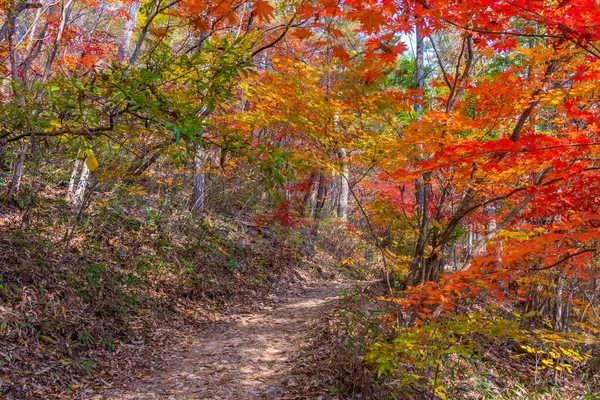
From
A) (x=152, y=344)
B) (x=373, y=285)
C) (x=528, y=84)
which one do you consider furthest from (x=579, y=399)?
(x=152, y=344)

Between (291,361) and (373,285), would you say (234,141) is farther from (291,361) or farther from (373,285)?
(373,285)

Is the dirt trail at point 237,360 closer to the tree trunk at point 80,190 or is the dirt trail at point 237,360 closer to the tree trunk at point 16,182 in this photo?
the tree trunk at point 80,190

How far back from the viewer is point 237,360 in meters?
5.01

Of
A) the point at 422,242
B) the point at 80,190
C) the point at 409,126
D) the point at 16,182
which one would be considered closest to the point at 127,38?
the point at 80,190

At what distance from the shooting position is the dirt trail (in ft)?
13.7

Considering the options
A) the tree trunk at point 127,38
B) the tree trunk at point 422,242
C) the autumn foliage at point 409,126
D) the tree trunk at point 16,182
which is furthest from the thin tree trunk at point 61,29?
the tree trunk at point 422,242

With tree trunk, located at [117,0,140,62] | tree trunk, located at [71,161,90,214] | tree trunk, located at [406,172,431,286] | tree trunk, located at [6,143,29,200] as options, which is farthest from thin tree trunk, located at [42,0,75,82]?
tree trunk, located at [406,172,431,286]

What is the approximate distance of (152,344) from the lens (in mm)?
5250

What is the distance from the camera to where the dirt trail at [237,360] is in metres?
4.16

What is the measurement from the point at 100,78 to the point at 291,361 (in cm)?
389

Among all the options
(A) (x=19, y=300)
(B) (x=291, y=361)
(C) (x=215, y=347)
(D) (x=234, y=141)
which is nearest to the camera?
(D) (x=234, y=141)

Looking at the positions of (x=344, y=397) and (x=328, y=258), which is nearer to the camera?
(x=344, y=397)

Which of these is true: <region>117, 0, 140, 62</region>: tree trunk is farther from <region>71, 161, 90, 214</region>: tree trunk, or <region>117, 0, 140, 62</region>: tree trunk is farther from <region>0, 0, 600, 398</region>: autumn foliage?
<region>71, 161, 90, 214</region>: tree trunk

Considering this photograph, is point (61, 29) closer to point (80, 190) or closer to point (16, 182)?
point (16, 182)
